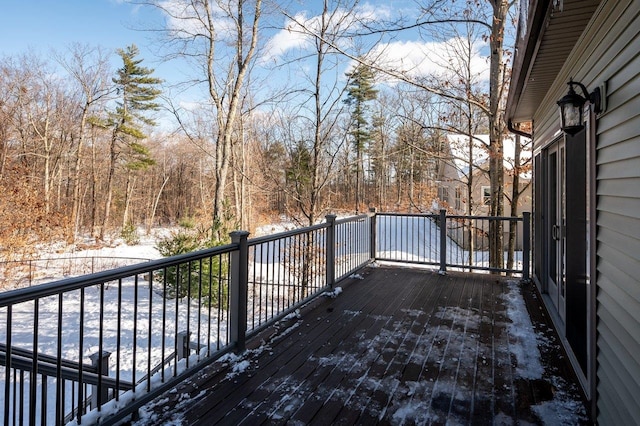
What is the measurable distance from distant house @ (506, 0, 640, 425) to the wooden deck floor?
0.45 meters

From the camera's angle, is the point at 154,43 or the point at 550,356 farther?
the point at 154,43

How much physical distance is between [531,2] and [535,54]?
2.59ft

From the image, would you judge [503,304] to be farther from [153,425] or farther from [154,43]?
[154,43]

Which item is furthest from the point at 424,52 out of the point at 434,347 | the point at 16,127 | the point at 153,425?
the point at 16,127

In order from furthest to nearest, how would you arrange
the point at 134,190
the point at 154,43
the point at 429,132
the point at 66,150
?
the point at 134,190
the point at 66,150
the point at 429,132
the point at 154,43

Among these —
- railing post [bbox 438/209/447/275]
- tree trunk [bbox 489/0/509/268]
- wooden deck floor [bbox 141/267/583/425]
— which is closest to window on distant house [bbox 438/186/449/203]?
tree trunk [bbox 489/0/509/268]

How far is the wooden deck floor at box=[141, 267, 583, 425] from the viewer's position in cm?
221

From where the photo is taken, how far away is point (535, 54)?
298cm

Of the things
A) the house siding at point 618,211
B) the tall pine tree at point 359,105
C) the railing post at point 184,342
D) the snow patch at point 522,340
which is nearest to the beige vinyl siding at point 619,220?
the house siding at point 618,211

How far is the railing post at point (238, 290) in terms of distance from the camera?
296cm

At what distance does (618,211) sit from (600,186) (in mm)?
335

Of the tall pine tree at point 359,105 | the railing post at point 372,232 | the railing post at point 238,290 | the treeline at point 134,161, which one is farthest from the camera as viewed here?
the treeline at point 134,161

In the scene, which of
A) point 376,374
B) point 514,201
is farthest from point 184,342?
point 514,201

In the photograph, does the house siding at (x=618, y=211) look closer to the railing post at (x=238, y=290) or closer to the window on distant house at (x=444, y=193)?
the railing post at (x=238, y=290)
